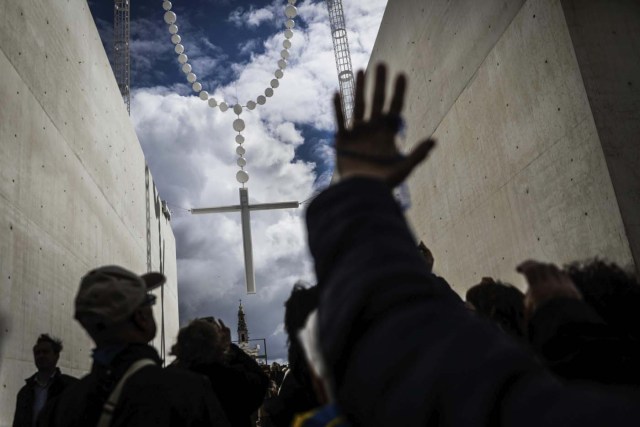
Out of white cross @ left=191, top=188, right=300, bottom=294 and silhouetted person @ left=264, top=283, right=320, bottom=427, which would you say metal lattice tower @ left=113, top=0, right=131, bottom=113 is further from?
silhouetted person @ left=264, top=283, right=320, bottom=427

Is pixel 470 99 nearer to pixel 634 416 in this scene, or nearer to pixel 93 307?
pixel 93 307

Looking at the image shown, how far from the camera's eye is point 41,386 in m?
3.71

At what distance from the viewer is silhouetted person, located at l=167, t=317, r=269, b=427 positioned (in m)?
2.79

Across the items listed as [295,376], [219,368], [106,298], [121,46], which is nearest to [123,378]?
[106,298]

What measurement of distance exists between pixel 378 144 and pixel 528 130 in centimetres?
499

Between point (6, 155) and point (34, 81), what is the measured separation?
4.40ft

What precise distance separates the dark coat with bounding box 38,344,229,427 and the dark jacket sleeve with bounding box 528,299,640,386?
4.04 feet

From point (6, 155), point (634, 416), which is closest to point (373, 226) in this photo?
point (634, 416)

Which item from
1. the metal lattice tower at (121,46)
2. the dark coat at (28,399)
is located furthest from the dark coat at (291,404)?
the metal lattice tower at (121,46)

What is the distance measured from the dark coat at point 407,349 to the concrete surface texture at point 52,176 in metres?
4.75

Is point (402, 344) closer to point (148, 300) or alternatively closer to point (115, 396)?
point (115, 396)

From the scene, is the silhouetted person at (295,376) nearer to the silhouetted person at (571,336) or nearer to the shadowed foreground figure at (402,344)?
the silhouetted person at (571,336)

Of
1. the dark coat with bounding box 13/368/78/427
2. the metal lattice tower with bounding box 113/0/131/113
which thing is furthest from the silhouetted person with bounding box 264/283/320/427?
the metal lattice tower with bounding box 113/0/131/113

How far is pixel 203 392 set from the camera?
1752 millimetres
